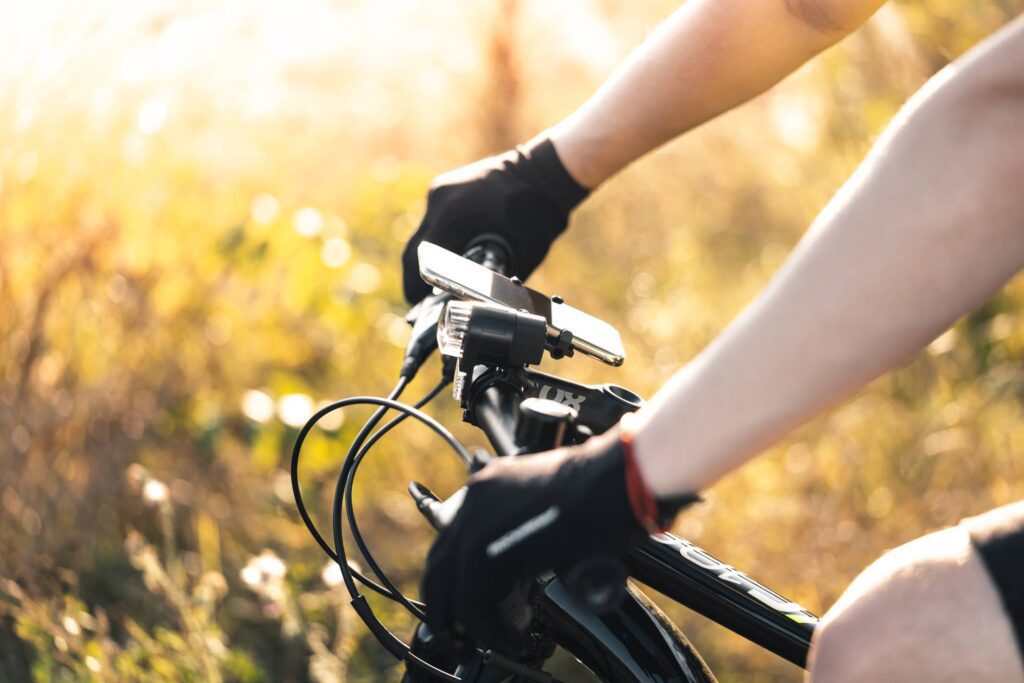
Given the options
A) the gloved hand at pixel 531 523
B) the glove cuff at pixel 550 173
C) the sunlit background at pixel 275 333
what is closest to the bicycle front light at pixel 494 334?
the gloved hand at pixel 531 523

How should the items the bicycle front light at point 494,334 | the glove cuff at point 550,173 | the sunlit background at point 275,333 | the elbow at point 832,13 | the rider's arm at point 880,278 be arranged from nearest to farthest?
the rider's arm at point 880,278, the bicycle front light at point 494,334, the elbow at point 832,13, the glove cuff at point 550,173, the sunlit background at point 275,333

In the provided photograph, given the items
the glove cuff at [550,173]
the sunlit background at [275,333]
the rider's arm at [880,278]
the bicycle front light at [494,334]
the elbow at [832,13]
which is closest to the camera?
the rider's arm at [880,278]

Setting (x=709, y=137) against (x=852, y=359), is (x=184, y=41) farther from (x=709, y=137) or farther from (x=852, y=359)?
(x=852, y=359)

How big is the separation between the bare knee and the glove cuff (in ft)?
2.29

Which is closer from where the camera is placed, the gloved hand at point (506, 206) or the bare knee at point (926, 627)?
the bare knee at point (926, 627)

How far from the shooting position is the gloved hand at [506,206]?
4.45 ft

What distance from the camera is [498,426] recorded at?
1.04m

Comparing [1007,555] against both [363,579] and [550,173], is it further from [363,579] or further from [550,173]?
[550,173]

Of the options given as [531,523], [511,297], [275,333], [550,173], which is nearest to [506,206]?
[550,173]

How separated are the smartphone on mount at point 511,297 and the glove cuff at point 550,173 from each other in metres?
0.25

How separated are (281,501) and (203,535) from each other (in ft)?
0.93

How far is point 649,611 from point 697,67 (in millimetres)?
644

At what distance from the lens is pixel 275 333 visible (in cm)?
329

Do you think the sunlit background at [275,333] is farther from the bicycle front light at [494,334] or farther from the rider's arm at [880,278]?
the rider's arm at [880,278]
